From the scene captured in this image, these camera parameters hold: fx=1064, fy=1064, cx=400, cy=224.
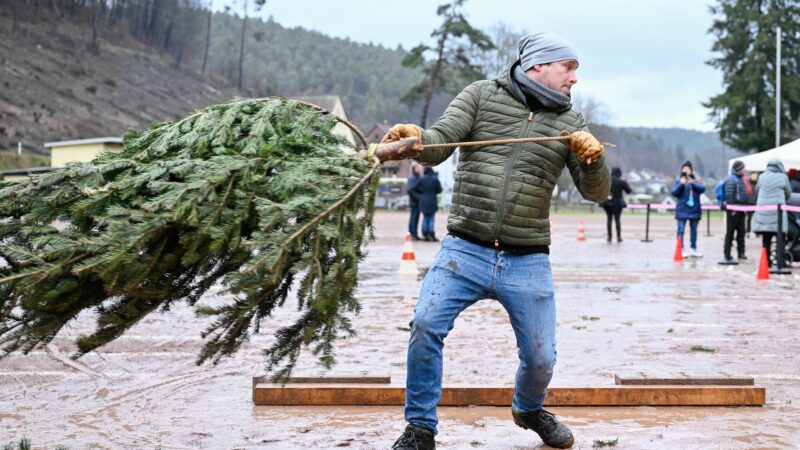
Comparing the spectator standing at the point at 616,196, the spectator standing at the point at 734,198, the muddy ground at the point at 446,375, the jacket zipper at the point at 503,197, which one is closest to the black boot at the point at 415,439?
the muddy ground at the point at 446,375

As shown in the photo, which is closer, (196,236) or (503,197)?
(196,236)

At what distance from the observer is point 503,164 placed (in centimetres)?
504

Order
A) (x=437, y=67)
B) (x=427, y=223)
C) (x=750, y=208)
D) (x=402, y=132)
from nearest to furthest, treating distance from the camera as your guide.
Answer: (x=402, y=132) < (x=750, y=208) < (x=427, y=223) < (x=437, y=67)

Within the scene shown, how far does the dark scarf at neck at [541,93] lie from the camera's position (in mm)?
5109

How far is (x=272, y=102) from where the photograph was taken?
16.1ft

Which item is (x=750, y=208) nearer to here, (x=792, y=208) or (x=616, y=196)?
(x=792, y=208)

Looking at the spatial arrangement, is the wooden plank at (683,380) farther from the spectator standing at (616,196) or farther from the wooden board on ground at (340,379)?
the spectator standing at (616,196)

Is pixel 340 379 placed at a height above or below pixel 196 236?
below

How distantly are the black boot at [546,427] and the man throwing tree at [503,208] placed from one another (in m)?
0.33

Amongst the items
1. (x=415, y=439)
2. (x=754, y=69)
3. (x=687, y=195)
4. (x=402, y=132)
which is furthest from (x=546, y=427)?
(x=754, y=69)

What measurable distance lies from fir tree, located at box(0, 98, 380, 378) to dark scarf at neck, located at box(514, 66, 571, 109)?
0.95 metres

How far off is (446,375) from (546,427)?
2251 mm

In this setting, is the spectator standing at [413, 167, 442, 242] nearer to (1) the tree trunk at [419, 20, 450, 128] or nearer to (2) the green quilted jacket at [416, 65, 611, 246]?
(2) the green quilted jacket at [416, 65, 611, 246]

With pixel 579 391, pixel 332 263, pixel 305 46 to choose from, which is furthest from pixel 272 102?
pixel 305 46
